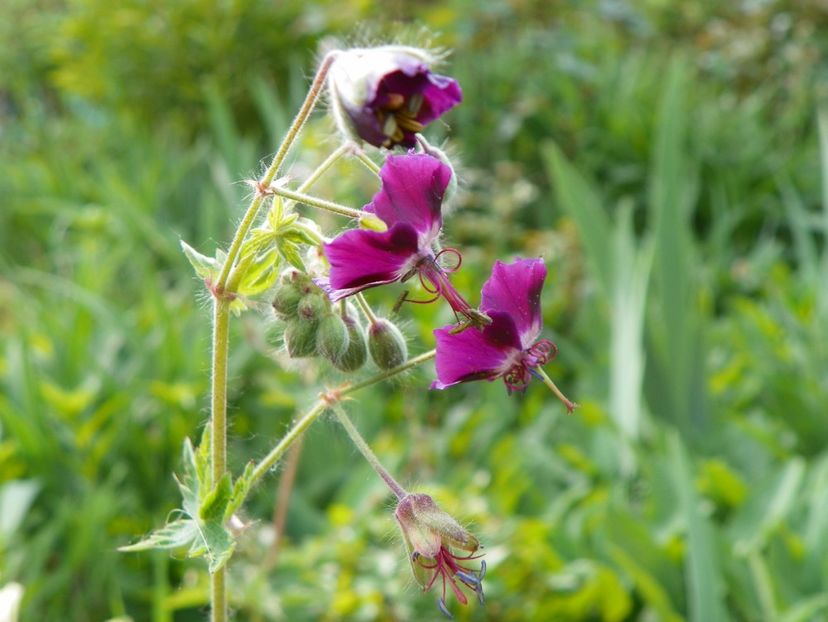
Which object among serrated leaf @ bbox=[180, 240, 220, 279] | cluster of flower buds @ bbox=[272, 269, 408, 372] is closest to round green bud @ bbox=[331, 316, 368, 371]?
cluster of flower buds @ bbox=[272, 269, 408, 372]

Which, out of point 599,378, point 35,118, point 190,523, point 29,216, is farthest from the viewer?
point 35,118

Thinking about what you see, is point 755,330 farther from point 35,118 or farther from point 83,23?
Result: point 35,118

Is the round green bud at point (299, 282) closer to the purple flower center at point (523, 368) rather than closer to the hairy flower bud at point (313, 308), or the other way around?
the hairy flower bud at point (313, 308)

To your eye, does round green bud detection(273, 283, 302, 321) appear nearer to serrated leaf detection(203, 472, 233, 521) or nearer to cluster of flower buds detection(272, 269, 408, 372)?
cluster of flower buds detection(272, 269, 408, 372)

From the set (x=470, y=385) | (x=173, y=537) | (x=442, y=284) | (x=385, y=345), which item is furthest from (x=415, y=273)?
(x=470, y=385)

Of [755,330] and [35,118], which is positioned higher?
[755,330]

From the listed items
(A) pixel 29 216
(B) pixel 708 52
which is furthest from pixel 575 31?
(A) pixel 29 216

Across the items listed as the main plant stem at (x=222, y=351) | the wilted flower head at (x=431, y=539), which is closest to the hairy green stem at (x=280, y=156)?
the main plant stem at (x=222, y=351)
